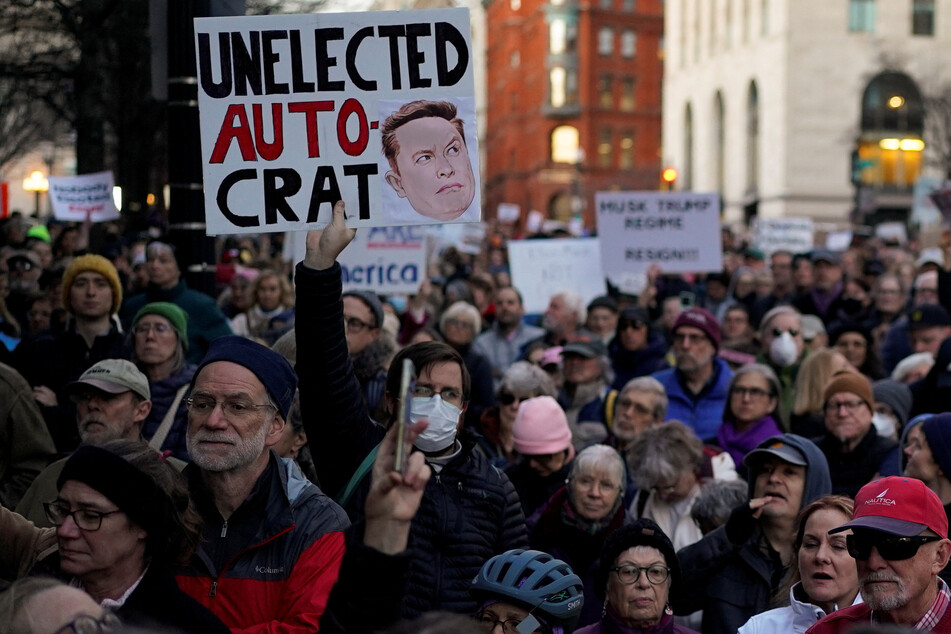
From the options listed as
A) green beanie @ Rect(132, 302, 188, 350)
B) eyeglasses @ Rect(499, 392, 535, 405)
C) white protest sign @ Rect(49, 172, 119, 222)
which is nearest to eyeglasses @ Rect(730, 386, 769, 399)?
eyeglasses @ Rect(499, 392, 535, 405)

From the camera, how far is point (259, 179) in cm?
484

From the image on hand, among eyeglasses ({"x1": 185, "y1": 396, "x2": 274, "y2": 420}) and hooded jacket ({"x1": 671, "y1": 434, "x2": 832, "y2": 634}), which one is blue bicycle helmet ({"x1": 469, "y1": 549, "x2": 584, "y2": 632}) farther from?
hooded jacket ({"x1": 671, "y1": 434, "x2": 832, "y2": 634})

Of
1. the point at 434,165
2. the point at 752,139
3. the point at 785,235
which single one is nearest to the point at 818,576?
the point at 434,165

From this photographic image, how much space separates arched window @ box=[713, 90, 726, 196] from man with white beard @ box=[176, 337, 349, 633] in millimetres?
58489

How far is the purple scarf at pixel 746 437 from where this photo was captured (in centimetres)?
712

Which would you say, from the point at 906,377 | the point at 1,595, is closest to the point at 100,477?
the point at 1,595

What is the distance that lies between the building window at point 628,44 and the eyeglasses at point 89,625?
8763 centimetres

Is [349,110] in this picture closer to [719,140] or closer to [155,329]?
[155,329]

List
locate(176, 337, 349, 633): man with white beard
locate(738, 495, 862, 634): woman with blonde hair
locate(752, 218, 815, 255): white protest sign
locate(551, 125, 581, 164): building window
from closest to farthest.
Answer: locate(176, 337, 349, 633): man with white beard → locate(738, 495, 862, 634): woman with blonde hair → locate(752, 218, 815, 255): white protest sign → locate(551, 125, 581, 164): building window

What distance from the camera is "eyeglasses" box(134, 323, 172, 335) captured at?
20.6ft

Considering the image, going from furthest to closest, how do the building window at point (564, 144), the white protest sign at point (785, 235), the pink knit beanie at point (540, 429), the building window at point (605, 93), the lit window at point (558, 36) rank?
the building window at point (564, 144) < the building window at point (605, 93) < the lit window at point (558, 36) < the white protest sign at point (785, 235) < the pink knit beanie at point (540, 429)

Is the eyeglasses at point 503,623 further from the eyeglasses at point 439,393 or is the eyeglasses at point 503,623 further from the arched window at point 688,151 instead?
the arched window at point 688,151

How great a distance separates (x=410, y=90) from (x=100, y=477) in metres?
2.11

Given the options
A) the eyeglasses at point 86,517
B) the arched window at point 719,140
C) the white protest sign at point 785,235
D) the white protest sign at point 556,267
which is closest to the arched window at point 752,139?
the arched window at point 719,140
